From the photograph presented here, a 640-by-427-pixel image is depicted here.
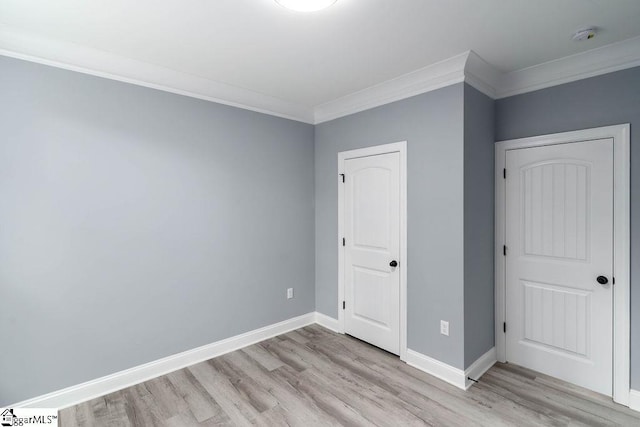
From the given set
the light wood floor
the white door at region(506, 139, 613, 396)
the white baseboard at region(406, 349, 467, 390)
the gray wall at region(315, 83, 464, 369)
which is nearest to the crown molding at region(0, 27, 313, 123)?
the gray wall at region(315, 83, 464, 369)

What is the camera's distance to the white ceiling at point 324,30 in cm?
182

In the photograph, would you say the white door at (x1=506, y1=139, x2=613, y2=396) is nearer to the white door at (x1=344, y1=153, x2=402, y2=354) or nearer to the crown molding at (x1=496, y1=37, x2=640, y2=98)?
the crown molding at (x1=496, y1=37, x2=640, y2=98)

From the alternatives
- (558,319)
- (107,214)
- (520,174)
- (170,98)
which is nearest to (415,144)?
(520,174)

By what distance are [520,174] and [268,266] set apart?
263cm

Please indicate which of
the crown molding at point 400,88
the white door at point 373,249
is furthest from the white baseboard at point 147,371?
the crown molding at point 400,88

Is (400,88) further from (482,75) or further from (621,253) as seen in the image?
(621,253)

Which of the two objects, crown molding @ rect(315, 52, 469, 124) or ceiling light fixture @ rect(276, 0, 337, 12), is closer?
ceiling light fixture @ rect(276, 0, 337, 12)

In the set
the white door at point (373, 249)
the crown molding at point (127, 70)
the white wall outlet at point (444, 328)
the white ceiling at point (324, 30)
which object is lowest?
the white wall outlet at point (444, 328)

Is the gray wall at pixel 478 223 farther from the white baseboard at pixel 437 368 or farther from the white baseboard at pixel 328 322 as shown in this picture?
the white baseboard at pixel 328 322

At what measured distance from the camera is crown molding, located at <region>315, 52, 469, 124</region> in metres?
2.50

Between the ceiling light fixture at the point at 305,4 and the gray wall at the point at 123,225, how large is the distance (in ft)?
5.01

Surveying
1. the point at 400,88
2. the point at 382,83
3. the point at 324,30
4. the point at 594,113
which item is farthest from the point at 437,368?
the point at 324,30

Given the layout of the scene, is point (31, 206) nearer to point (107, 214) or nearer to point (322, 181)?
point (107, 214)

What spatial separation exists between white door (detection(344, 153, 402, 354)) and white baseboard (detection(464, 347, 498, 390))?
653 millimetres
